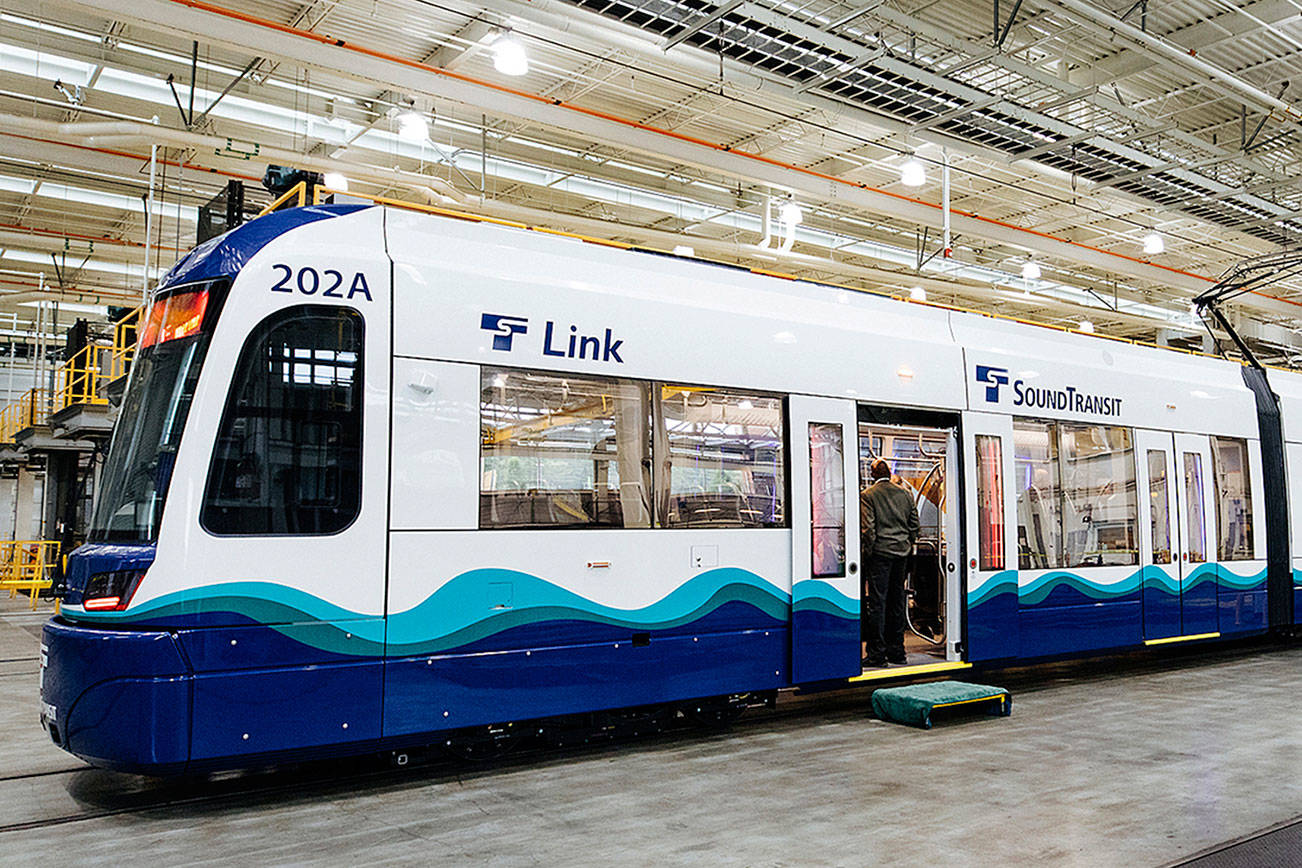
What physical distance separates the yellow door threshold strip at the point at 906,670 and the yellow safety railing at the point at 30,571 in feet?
52.3

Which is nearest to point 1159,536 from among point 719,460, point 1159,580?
point 1159,580

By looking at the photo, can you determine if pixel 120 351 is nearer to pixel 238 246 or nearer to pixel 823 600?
pixel 238 246

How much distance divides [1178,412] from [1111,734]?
→ 175 inches

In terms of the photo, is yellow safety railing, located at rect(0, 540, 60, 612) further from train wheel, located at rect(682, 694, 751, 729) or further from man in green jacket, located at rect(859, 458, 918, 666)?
man in green jacket, located at rect(859, 458, 918, 666)

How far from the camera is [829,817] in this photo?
5.20 m

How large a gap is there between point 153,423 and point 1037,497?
7002mm

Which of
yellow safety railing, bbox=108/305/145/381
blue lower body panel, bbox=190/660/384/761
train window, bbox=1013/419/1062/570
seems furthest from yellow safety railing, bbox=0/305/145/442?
train window, bbox=1013/419/1062/570

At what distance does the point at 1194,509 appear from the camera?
1043 centimetres

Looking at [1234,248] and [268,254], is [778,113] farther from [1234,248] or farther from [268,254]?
[1234,248]

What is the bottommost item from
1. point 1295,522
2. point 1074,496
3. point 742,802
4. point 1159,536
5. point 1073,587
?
point 742,802

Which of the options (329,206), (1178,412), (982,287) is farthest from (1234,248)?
(329,206)

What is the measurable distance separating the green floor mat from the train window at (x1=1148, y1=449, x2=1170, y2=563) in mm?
2874

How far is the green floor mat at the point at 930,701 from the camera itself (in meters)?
7.54

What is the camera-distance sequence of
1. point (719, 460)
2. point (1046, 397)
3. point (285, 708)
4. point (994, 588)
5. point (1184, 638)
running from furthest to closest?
point (1184, 638) < point (1046, 397) < point (994, 588) < point (719, 460) < point (285, 708)
